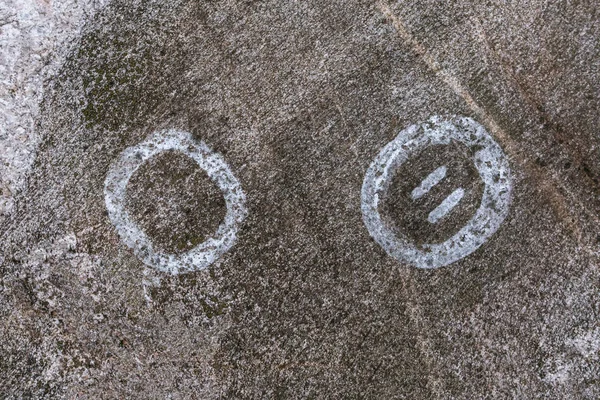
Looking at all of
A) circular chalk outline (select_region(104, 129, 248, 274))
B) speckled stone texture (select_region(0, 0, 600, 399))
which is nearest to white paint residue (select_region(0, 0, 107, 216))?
speckled stone texture (select_region(0, 0, 600, 399))

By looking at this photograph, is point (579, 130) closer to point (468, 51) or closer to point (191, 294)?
point (468, 51)

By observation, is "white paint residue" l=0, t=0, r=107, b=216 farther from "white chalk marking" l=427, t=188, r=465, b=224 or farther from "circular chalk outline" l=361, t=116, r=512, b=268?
"white chalk marking" l=427, t=188, r=465, b=224

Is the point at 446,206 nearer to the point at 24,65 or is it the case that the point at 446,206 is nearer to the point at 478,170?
the point at 478,170

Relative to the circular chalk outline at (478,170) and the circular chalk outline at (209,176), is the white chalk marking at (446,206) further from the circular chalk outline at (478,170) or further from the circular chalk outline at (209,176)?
the circular chalk outline at (209,176)

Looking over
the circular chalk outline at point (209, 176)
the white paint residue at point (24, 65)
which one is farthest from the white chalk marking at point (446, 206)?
the white paint residue at point (24, 65)

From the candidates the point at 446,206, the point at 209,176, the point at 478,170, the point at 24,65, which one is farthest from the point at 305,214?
the point at 24,65

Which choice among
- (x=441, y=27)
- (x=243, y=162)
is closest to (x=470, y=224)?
(x=441, y=27)
